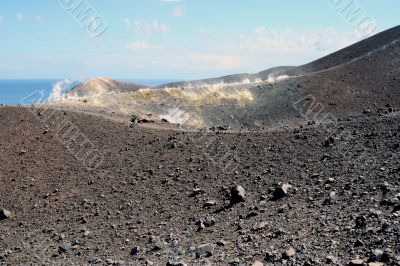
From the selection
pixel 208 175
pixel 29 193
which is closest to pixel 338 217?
pixel 208 175

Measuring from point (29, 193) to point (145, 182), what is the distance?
3.21 m

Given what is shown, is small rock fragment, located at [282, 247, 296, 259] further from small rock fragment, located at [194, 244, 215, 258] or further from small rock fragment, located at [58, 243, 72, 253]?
small rock fragment, located at [58, 243, 72, 253]

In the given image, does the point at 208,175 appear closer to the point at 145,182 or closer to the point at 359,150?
the point at 145,182

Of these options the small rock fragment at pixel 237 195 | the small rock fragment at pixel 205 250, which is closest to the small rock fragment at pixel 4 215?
the small rock fragment at pixel 237 195

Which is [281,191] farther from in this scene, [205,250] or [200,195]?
[205,250]

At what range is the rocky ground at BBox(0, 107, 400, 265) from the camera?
766 cm

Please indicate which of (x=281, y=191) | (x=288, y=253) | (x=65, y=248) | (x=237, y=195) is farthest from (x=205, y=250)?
(x=65, y=248)

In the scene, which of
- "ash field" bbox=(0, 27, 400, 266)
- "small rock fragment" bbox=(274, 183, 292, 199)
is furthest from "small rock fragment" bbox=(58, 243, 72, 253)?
"small rock fragment" bbox=(274, 183, 292, 199)

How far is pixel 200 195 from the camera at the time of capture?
36.5ft

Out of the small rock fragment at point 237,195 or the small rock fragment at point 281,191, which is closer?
the small rock fragment at point 281,191

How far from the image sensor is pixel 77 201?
1196 cm

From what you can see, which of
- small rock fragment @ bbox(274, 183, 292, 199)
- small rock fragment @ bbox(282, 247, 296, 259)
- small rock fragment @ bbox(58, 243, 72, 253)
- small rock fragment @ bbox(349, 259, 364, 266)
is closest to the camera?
small rock fragment @ bbox(349, 259, 364, 266)

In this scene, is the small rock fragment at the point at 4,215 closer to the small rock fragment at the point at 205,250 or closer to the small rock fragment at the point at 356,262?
the small rock fragment at the point at 205,250

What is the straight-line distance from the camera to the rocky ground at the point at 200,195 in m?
7.66
